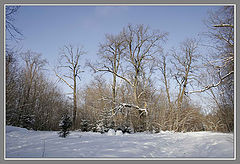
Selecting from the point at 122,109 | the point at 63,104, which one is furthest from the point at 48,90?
the point at 122,109

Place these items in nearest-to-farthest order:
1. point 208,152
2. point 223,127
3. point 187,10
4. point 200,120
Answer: point 208,152
point 223,127
point 187,10
point 200,120

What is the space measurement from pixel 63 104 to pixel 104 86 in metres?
4.23

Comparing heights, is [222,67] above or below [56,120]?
above

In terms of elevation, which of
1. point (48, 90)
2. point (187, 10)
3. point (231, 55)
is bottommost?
point (48, 90)

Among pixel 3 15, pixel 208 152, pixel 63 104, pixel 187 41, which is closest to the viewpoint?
pixel 208 152

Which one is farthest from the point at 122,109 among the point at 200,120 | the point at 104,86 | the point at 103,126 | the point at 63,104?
the point at 63,104

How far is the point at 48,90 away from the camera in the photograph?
12.1 metres

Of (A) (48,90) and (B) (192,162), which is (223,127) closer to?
(B) (192,162)

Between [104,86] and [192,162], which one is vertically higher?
[104,86]

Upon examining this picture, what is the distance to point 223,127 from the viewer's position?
192 inches

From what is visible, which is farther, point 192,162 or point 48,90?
point 48,90

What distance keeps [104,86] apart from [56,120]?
5137mm

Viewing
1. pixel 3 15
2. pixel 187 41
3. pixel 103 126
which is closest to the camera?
pixel 3 15

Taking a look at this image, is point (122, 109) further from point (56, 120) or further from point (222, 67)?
point (222, 67)
